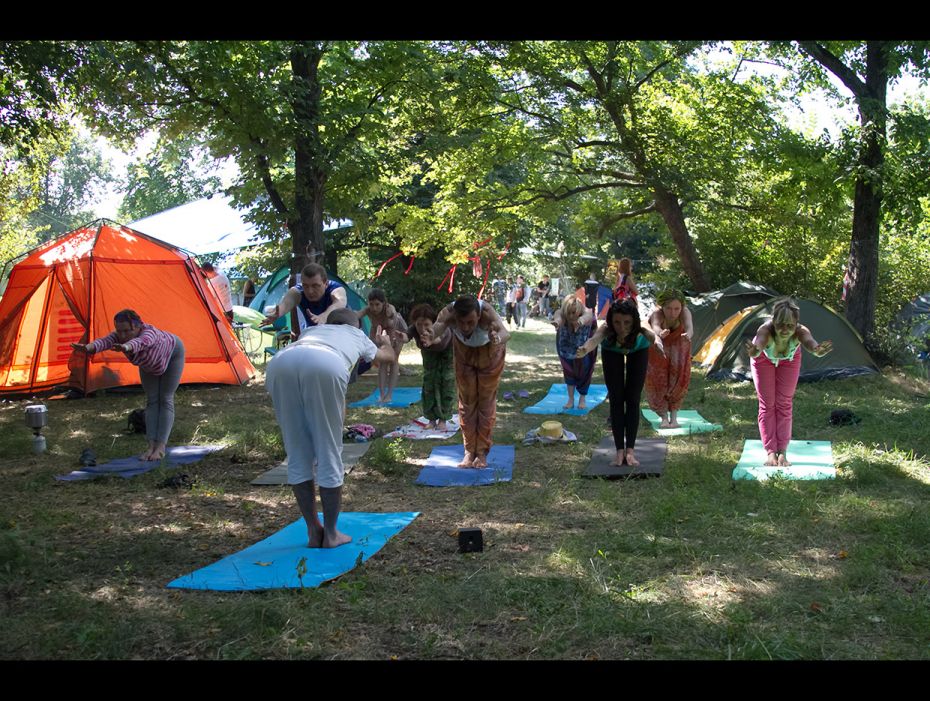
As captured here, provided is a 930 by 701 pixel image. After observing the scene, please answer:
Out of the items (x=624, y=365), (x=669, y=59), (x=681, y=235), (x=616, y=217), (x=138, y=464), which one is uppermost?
(x=669, y=59)

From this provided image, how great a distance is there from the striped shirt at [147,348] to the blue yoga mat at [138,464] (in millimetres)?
898

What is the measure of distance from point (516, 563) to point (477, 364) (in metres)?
2.81

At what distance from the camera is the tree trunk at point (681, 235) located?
16641 mm

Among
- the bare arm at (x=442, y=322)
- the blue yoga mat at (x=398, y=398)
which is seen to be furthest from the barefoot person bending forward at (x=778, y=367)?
the blue yoga mat at (x=398, y=398)

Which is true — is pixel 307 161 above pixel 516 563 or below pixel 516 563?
above

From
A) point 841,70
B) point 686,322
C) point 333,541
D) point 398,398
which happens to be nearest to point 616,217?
point 841,70

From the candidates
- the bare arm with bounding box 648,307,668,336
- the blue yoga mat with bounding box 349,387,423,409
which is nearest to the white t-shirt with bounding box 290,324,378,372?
the bare arm with bounding box 648,307,668,336

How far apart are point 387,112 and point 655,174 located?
16.0ft

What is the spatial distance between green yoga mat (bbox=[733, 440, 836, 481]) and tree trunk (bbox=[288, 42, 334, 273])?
7.08 meters

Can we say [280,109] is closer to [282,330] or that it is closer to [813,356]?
[282,330]

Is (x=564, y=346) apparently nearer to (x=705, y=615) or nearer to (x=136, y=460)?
(x=136, y=460)

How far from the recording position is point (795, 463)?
7719mm

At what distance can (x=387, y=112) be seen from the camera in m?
14.8
